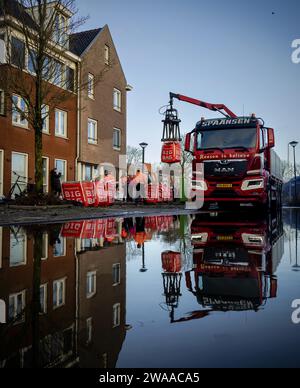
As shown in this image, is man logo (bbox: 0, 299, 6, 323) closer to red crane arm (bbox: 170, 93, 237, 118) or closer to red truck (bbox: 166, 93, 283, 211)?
red truck (bbox: 166, 93, 283, 211)

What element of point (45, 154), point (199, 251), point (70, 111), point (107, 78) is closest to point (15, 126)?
point (45, 154)

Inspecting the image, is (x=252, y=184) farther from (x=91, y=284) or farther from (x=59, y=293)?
(x=59, y=293)

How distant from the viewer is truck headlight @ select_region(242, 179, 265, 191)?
13.0m

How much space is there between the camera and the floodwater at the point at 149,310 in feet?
5.06

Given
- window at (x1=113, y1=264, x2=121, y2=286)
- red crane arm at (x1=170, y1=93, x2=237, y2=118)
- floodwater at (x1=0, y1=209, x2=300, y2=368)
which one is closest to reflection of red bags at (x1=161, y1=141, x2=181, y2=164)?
red crane arm at (x1=170, y1=93, x2=237, y2=118)

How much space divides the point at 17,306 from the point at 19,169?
1990 centimetres

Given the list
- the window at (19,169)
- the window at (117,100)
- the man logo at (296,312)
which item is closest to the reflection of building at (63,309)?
the man logo at (296,312)

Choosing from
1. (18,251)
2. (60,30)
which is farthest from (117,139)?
(18,251)

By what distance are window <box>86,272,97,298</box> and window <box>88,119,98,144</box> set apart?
24.6 meters

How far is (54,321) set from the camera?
1.98 metres

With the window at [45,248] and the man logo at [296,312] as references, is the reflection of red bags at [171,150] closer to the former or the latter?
the window at [45,248]

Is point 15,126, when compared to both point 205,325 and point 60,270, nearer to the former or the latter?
point 60,270

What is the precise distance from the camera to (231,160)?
13273 millimetres
